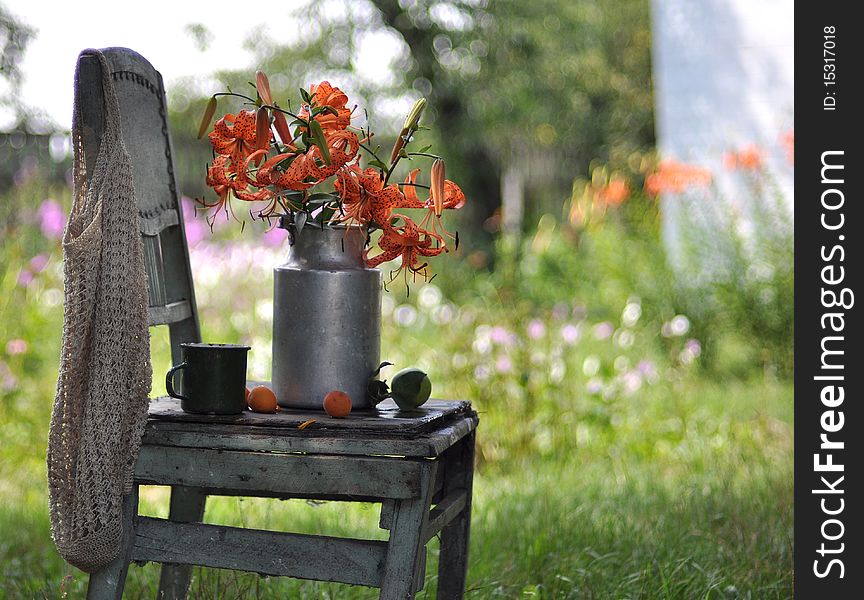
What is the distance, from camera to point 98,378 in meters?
1.82

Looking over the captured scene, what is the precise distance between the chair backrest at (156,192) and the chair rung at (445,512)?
700 millimetres

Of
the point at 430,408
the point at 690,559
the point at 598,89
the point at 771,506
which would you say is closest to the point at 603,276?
the point at 771,506

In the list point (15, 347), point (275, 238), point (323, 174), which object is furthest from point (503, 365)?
point (275, 238)

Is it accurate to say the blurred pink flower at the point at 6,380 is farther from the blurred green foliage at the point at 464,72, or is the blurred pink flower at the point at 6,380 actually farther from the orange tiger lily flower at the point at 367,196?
the blurred green foliage at the point at 464,72

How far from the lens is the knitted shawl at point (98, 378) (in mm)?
1810

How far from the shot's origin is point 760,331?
20.7ft

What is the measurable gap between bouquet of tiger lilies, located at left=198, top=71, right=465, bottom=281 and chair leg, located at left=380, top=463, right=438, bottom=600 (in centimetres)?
43

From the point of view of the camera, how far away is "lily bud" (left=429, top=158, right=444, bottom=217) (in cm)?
196

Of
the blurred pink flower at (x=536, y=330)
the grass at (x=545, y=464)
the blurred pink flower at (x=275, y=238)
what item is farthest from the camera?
the blurred pink flower at (x=275, y=238)

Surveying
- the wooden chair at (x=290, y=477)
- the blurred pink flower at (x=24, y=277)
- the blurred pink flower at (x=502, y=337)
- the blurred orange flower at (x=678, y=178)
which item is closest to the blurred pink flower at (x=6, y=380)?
the blurred pink flower at (x=24, y=277)

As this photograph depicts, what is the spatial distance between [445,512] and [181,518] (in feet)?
2.23

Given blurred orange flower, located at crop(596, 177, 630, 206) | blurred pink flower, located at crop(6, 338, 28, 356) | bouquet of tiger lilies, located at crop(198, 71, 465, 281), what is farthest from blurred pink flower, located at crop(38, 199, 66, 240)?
bouquet of tiger lilies, located at crop(198, 71, 465, 281)

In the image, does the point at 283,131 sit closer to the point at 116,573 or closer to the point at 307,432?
the point at 307,432

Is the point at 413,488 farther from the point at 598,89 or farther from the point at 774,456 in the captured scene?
the point at 598,89
